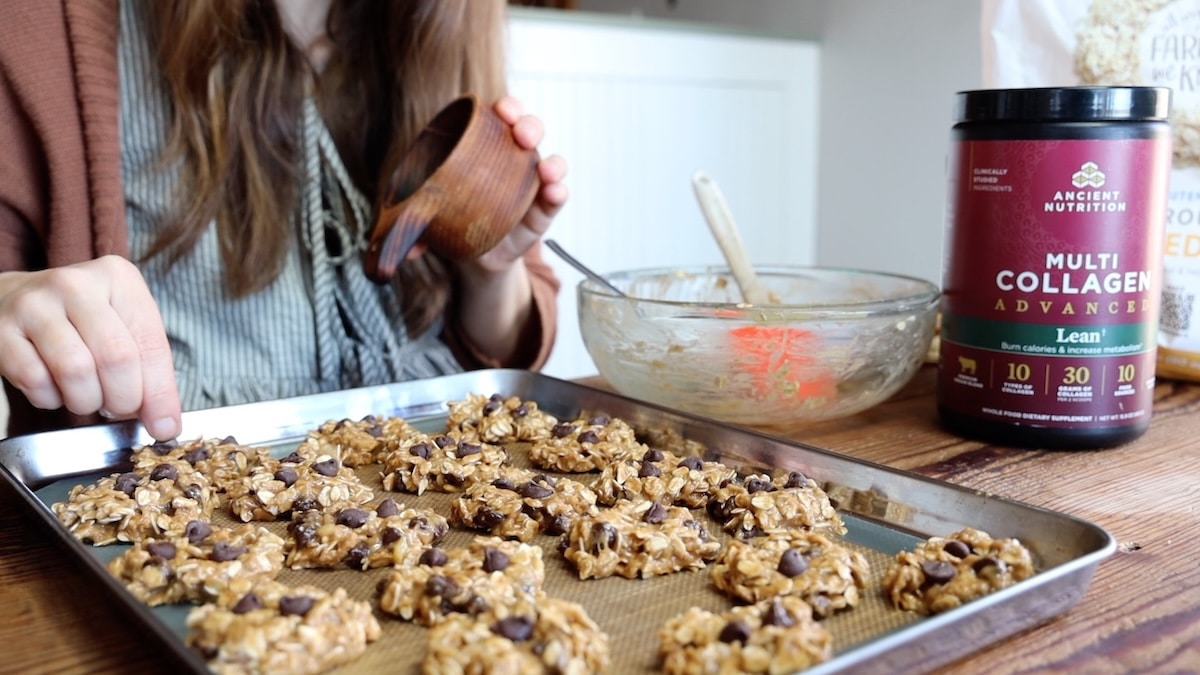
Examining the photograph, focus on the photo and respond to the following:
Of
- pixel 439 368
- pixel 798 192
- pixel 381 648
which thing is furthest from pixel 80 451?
pixel 798 192

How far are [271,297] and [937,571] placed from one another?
0.89m

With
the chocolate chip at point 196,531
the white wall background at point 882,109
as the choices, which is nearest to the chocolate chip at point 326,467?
the chocolate chip at point 196,531

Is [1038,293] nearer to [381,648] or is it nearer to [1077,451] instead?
[1077,451]

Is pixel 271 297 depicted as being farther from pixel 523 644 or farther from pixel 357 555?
pixel 523 644

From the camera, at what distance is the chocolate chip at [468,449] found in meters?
0.78

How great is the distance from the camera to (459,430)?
85 centimetres

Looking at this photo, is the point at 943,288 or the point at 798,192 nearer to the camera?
the point at 943,288

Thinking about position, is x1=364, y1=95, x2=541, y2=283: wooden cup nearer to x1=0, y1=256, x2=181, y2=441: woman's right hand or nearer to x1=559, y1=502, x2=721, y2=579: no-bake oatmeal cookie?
x1=0, y1=256, x2=181, y2=441: woman's right hand

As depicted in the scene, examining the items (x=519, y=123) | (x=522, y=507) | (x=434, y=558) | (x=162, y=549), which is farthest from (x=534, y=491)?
(x=519, y=123)

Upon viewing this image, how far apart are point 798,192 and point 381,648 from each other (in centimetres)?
213

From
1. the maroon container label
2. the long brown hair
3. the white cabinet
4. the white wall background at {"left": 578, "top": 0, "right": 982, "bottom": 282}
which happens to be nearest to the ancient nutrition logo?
the maroon container label

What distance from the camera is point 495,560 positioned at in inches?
22.1

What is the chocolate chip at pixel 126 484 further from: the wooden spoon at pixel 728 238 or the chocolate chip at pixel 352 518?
the wooden spoon at pixel 728 238

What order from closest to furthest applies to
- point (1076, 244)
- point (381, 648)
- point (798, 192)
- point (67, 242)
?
point (381, 648) → point (1076, 244) → point (67, 242) → point (798, 192)
